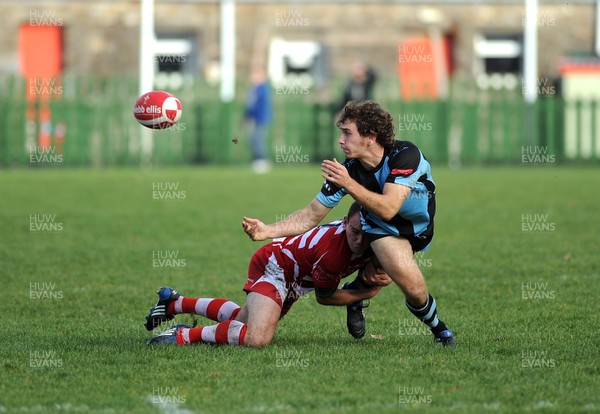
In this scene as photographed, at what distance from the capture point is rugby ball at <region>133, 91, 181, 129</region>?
8391 mm

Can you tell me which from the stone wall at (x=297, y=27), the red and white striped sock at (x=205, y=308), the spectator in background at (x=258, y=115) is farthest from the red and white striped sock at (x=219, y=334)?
the stone wall at (x=297, y=27)

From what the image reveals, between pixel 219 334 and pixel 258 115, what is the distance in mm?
19240

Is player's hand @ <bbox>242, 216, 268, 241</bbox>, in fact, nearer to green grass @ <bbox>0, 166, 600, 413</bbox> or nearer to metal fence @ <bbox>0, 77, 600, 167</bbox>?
green grass @ <bbox>0, 166, 600, 413</bbox>

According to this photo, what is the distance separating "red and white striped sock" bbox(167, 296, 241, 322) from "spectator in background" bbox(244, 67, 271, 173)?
1829 cm

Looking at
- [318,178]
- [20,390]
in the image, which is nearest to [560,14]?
[318,178]

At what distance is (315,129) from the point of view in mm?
28312

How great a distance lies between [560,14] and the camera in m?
34.1

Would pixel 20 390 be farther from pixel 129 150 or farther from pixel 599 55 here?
pixel 599 55

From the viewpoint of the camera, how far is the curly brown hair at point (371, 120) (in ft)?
23.7

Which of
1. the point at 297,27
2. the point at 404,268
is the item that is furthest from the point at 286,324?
the point at 297,27

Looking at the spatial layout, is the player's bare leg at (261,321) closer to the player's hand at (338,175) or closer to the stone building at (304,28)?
the player's hand at (338,175)

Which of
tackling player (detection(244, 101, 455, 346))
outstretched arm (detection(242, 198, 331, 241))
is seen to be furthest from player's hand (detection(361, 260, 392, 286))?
outstretched arm (detection(242, 198, 331, 241))

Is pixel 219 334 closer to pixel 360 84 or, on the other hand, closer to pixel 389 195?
pixel 389 195

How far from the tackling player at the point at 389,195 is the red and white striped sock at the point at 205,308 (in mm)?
739
